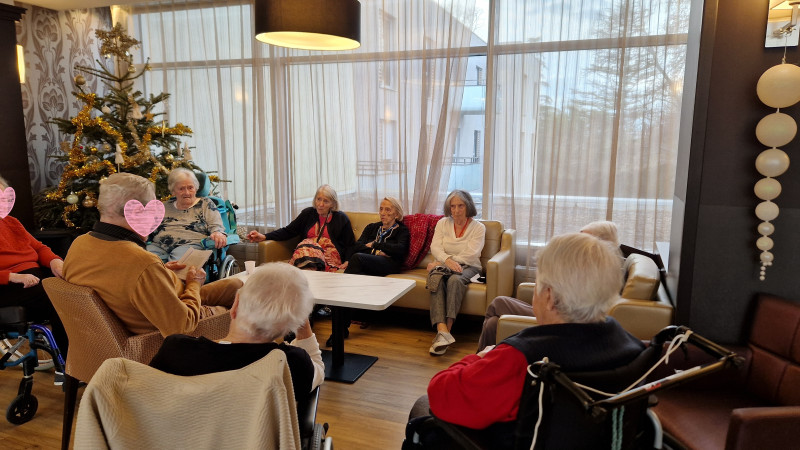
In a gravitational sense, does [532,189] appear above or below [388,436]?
above

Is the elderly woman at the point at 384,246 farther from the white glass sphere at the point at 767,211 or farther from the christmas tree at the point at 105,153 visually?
the white glass sphere at the point at 767,211

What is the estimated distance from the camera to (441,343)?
3699 mm

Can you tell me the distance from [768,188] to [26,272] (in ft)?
13.4

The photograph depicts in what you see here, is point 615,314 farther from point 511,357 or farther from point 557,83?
point 557,83

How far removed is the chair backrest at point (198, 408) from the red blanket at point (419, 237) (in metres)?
3.27

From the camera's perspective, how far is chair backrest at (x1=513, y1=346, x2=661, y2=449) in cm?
127

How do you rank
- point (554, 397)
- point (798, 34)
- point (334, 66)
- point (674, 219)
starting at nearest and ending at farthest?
point (554, 397)
point (798, 34)
point (674, 219)
point (334, 66)

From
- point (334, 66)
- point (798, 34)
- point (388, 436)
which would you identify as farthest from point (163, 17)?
point (798, 34)

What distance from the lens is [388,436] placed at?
2646 mm

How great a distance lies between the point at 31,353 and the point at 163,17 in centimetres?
406

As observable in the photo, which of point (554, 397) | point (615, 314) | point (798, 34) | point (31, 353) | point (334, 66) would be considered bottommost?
point (31, 353)

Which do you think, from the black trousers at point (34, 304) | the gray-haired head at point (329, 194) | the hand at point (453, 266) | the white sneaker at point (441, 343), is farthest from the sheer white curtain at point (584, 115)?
the black trousers at point (34, 304)

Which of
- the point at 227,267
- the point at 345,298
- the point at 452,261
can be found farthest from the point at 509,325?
the point at 227,267

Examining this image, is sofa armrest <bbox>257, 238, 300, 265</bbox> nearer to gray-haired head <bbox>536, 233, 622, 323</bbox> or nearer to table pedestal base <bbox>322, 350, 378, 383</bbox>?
table pedestal base <bbox>322, 350, 378, 383</bbox>
